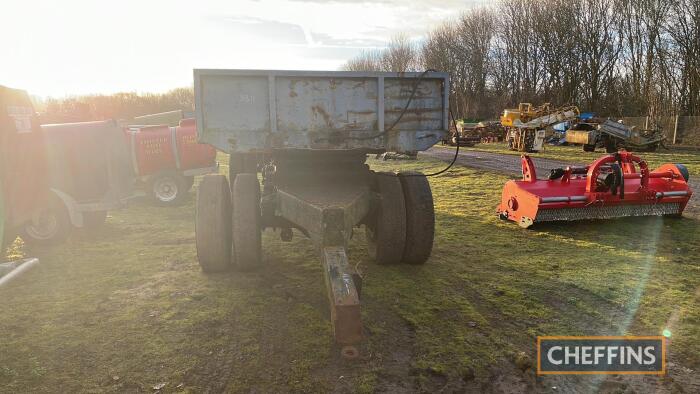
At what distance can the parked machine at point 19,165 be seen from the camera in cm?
562

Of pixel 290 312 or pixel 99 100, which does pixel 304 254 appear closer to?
pixel 290 312

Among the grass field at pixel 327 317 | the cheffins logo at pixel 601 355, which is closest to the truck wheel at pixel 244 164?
the grass field at pixel 327 317

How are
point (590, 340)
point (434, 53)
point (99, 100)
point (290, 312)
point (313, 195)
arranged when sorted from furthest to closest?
point (434, 53)
point (99, 100)
point (313, 195)
point (290, 312)
point (590, 340)

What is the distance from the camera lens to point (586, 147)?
68.4ft

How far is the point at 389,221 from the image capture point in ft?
16.4

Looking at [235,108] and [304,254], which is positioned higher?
[235,108]

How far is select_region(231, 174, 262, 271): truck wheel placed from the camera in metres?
4.76

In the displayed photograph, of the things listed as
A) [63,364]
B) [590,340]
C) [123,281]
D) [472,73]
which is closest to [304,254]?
[123,281]

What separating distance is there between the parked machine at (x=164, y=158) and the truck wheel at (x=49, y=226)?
3090 mm

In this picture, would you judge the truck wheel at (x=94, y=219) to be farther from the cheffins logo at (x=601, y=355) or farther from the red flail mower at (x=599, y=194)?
the cheffins logo at (x=601, y=355)

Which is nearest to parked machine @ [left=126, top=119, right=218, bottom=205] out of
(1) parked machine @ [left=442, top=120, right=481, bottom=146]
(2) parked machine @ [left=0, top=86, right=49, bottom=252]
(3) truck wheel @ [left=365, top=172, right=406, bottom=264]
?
(2) parked machine @ [left=0, top=86, right=49, bottom=252]

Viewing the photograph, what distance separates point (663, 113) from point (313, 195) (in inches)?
1221

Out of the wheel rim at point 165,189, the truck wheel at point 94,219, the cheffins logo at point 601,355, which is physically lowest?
the cheffins logo at point 601,355

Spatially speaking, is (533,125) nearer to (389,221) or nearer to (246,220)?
(389,221)
